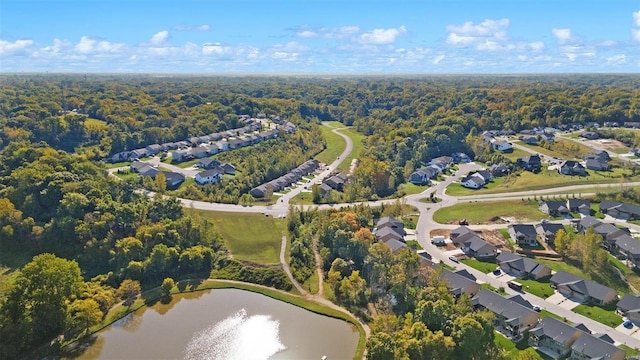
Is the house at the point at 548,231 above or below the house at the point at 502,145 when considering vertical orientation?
below

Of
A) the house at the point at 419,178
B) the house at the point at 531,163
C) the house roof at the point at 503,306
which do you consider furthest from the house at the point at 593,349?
the house at the point at 531,163

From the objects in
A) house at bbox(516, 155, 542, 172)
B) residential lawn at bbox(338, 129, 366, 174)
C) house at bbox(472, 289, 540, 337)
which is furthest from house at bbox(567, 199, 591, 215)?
residential lawn at bbox(338, 129, 366, 174)

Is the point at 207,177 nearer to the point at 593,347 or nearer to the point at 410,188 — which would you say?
the point at 410,188

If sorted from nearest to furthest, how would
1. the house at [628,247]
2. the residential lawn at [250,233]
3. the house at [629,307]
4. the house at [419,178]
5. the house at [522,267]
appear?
the house at [629,307]
the house at [522,267]
the house at [628,247]
the residential lawn at [250,233]
the house at [419,178]

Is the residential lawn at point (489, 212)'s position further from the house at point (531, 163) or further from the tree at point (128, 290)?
the tree at point (128, 290)

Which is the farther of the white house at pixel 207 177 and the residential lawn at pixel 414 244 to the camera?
the white house at pixel 207 177

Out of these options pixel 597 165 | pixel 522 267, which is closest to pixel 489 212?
pixel 522 267

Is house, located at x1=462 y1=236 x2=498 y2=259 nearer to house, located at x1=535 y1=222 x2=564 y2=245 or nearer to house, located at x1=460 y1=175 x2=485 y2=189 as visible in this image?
house, located at x1=535 y1=222 x2=564 y2=245
